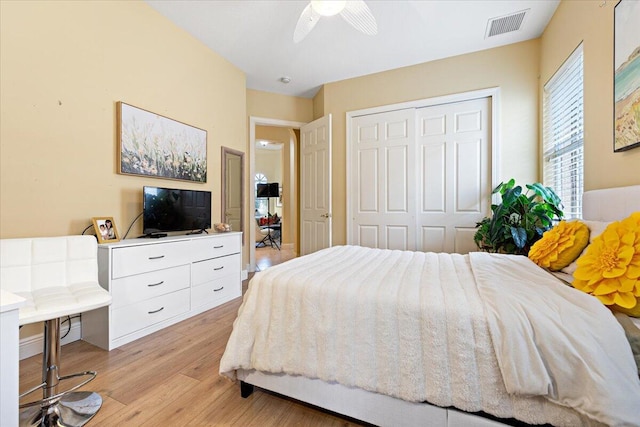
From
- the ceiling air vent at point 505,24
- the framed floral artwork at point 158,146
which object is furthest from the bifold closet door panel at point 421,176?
the framed floral artwork at point 158,146

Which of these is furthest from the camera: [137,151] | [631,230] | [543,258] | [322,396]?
[137,151]

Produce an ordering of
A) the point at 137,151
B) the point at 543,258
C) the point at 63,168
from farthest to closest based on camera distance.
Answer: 1. the point at 137,151
2. the point at 63,168
3. the point at 543,258

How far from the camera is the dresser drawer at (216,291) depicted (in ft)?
8.73

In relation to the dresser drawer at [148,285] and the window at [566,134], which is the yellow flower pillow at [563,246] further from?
the dresser drawer at [148,285]

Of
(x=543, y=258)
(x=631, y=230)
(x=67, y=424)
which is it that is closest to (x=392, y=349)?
(x=631, y=230)

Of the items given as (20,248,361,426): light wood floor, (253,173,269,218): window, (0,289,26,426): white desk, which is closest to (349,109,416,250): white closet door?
(20,248,361,426): light wood floor

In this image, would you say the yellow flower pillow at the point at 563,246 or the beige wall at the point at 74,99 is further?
the beige wall at the point at 74,99

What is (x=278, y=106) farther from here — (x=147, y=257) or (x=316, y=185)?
(x=147, y=257)

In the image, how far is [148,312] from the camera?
2.22 metres

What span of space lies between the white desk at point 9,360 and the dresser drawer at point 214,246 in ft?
5.88

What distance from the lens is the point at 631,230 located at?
3.43 ft

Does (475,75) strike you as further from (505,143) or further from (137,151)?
(137,151)

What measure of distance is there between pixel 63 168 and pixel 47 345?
1.36 m

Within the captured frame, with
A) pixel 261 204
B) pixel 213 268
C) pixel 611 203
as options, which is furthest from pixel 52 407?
pixel 261 204
